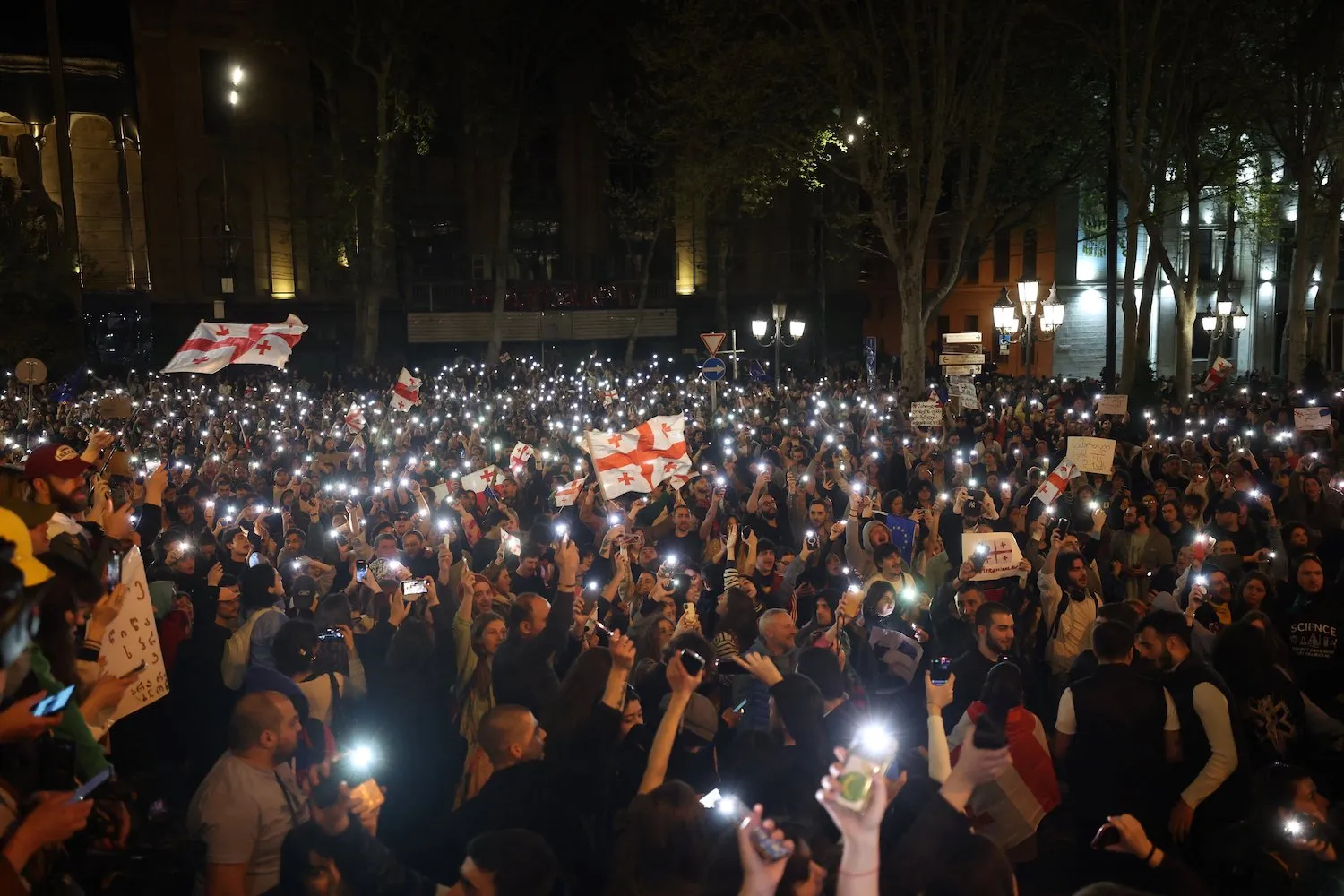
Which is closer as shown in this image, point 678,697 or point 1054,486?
point 678,697

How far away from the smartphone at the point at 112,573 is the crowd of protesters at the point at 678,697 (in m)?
0.02

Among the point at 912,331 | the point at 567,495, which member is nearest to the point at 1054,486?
the point at 567,495

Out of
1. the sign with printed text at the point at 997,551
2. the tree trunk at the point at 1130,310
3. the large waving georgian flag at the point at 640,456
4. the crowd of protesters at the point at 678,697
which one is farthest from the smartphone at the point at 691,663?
the tree trunk at the point at 1130,310

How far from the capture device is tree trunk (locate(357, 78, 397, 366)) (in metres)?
32.9

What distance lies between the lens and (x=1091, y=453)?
11.7 meters

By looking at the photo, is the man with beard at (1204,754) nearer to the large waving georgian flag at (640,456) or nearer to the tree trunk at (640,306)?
the large waving georgian flag at (640,456)

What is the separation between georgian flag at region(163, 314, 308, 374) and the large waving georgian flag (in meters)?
4.44

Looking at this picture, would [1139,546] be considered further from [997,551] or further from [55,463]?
[55,463]

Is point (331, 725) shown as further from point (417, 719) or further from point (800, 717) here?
point (800, 717)

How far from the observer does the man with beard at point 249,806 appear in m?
3.98

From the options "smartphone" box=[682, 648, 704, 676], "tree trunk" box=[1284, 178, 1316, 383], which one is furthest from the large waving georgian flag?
"tree trunk" box=[1284, 178, 1316, 383]

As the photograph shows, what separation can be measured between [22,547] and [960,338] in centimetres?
3751

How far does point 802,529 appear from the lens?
11219mm

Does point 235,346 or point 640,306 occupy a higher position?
point 640,306
